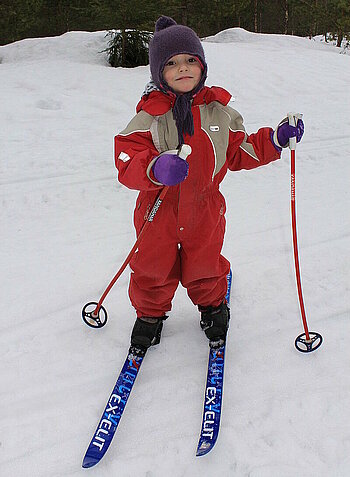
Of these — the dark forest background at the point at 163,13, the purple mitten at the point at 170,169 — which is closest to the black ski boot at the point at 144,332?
the purple mitten at the point at 170,169

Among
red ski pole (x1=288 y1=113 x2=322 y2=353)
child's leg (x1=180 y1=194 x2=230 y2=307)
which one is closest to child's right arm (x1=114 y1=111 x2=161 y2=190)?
child's leg (x1=180 y1=194 x2=230 y2=307)

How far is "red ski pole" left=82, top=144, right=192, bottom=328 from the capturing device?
225 centimetres

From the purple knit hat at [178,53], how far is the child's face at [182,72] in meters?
0.02

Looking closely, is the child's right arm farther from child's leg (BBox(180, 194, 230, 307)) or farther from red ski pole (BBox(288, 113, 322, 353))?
red ski pole (BBox(288, 113, 322, 353))

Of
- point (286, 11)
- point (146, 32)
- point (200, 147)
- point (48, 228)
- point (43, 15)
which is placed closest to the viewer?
point (200, 147)

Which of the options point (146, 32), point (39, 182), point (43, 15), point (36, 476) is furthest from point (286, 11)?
point (36, 476)

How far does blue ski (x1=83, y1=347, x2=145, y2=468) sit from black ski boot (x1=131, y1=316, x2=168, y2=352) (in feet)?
0.15

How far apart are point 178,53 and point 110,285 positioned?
4.58 feet

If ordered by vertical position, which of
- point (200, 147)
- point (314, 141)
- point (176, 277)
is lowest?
point (314, 141)

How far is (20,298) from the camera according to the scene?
10.5ft

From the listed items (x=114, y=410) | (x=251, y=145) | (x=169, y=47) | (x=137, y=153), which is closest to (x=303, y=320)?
(x=251, y=145)

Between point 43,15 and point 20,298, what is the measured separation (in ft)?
45.1

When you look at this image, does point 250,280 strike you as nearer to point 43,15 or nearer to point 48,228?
point 48,228

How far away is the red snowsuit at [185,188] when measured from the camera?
2225mm
